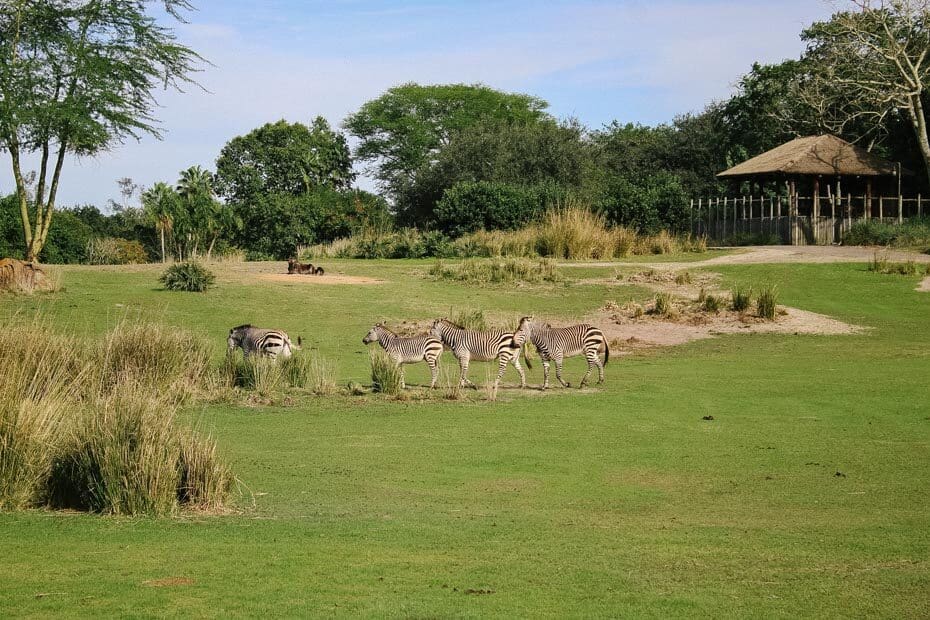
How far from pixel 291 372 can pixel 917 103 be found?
45635 millimetres

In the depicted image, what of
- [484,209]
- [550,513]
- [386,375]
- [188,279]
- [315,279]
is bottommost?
[550,513]

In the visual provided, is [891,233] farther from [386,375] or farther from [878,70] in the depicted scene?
[386,375]

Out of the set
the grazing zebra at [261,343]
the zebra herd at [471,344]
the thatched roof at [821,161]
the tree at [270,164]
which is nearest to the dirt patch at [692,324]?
the zebra herd at [471,344]

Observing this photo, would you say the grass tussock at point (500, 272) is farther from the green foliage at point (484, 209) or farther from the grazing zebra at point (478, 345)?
the grazing zebra at point (478, 345)

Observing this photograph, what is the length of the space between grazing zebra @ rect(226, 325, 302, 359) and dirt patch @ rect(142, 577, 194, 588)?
38.6 feet

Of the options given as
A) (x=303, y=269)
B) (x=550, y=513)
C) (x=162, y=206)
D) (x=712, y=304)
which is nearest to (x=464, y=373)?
(x=550, y=513)

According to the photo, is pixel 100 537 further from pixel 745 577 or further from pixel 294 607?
pixel 745 577

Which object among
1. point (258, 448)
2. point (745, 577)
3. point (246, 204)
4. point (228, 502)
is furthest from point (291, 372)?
point (246, 204)

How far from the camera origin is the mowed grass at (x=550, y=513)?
24.5 feet

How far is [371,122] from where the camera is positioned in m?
94.5

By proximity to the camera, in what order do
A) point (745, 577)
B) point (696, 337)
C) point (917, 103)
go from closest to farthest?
point (745, 577), point (696, 337), point (917, 103)

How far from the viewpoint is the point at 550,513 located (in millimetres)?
10781

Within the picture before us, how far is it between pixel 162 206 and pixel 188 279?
4896 cm

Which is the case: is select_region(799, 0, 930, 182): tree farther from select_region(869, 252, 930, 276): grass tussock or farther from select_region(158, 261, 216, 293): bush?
select_region(158, 261, 216, 293): bush
